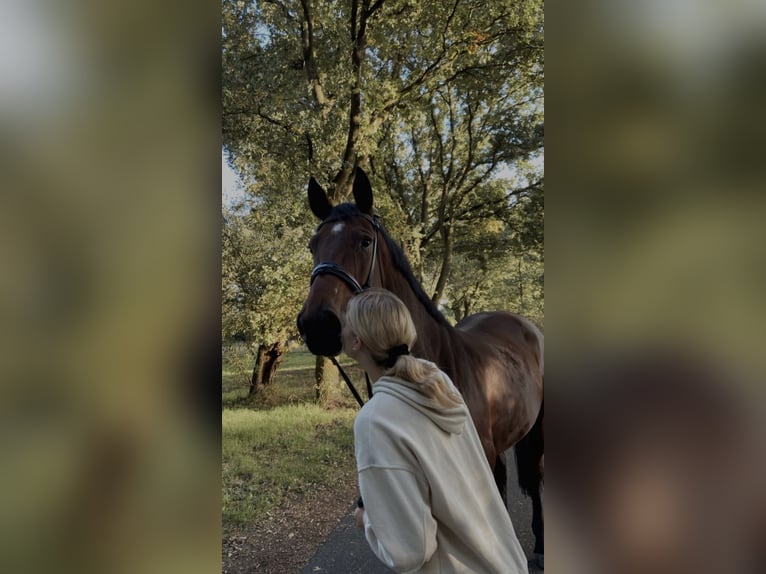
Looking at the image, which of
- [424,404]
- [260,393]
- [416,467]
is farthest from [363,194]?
[260,393]

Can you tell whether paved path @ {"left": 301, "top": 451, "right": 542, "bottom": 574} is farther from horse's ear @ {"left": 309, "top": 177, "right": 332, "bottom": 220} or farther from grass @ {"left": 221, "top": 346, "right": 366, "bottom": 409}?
grass @ {"left": 221, "top": 346, "right": 366, "bottom": 409}

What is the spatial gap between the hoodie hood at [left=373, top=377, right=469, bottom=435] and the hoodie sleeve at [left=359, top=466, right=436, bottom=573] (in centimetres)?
16

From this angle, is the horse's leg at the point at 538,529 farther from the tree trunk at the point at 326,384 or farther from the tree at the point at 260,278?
the tree trunk at the point at 326,384

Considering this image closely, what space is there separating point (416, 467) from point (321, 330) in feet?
3.13

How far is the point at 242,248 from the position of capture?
799 centimetres

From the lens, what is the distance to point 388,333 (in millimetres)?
1274

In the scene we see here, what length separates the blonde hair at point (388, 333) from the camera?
120 centimetres

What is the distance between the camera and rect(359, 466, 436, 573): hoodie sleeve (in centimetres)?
104

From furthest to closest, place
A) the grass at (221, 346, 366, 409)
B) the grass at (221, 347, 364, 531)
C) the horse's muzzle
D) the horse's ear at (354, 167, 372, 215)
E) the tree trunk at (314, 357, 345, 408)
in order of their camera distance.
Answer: the grass at (221, 346, 366, 409) < the tree trunk at (314, 357, 345, 408) < the grass at (221, 347, 364, 531) < the horse's ear at (354, 167, 372, 215) < the horse's muzzle
